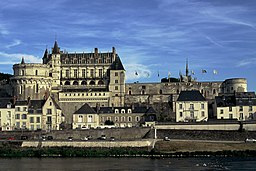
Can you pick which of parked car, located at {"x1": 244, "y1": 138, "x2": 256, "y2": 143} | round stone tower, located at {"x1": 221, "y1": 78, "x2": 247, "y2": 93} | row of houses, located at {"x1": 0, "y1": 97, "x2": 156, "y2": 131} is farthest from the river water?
round stone tower, located at {"x1": 221, "y1": 78, "x2": 247, "y2": 93}

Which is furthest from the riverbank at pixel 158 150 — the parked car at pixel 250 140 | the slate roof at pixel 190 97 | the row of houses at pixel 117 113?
the slate roof at pixel 190 97

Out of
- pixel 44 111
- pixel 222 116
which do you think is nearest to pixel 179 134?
pixel 222 116

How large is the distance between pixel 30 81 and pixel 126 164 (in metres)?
46.4

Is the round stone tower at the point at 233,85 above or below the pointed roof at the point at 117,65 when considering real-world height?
below

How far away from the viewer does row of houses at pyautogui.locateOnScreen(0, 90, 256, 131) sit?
235 ft

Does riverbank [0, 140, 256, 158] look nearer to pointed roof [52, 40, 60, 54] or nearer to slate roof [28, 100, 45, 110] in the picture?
slate roof [28, 100, 45, 110]

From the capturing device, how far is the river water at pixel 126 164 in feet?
135

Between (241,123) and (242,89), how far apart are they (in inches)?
1066

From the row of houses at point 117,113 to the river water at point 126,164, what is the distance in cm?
2205

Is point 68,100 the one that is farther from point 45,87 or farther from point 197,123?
point 197,123

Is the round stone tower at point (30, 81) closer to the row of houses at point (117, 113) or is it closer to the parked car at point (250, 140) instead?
the row of houses at point (117, 113)

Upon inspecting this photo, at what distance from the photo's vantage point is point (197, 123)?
6481 cm

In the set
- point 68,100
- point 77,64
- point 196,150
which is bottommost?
point 196,150

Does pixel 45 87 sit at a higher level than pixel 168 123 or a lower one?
higher
